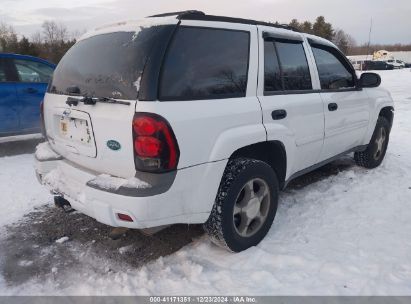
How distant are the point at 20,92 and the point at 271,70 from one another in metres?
4.98

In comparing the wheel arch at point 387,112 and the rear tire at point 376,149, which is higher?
the wheel arch at point 387,112

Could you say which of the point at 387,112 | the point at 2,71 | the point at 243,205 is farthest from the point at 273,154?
the point at 2,71

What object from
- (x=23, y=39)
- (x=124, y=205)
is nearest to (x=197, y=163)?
(x=124, y=205)

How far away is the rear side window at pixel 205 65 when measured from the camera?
97.3 inches

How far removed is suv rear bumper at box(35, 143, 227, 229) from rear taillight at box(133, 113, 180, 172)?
0.32 feet

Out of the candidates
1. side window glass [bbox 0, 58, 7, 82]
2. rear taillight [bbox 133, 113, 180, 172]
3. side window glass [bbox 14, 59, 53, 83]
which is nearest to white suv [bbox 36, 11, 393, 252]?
rear taillight [bbox 133, 113, 180, 172]

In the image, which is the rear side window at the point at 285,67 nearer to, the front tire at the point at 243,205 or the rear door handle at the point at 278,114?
the rear door handle at the point at 278,114

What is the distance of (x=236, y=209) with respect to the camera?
9.89ft

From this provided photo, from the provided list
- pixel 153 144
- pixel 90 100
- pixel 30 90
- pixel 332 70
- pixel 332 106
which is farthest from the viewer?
pixel 30 90

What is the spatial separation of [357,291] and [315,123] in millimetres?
1681

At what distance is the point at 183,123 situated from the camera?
2.42m

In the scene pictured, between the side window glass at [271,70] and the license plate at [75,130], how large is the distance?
1.49 m

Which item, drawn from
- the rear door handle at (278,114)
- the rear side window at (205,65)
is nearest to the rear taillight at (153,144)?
the rear side window at (205,65)

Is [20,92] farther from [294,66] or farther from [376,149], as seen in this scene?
[376,149]
